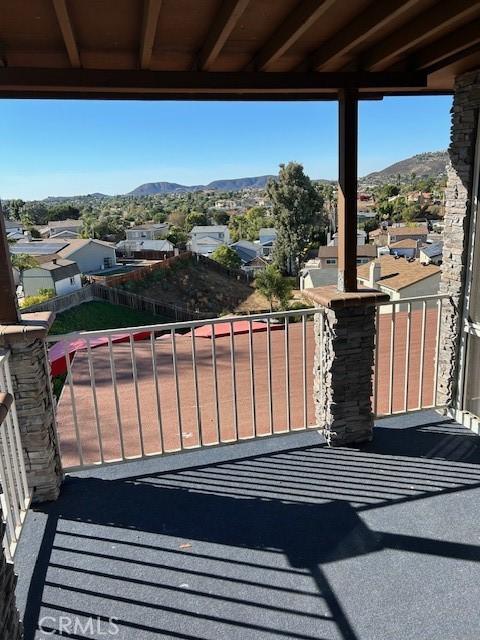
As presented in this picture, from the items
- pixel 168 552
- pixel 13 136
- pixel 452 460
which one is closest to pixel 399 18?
pixel 452 460

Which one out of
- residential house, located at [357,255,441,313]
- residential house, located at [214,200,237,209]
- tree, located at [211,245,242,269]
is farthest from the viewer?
residential house, located at [214,200,237,209]

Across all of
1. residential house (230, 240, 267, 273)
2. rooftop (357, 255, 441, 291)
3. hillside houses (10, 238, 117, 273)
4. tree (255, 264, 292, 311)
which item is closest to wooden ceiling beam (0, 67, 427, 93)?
rooftop (357, 255, 441, 291)

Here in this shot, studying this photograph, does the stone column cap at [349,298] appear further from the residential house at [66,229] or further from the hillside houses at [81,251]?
the residential house at [66,229]

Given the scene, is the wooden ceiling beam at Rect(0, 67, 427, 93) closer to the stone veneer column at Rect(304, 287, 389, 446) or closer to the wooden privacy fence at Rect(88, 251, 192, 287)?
the stone veneer column at Rect(304, 287, 389, 446)

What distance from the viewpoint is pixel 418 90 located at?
118 inches

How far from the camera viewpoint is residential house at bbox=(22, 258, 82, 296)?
1091 inches

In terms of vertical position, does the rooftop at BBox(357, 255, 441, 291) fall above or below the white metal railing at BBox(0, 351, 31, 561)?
below

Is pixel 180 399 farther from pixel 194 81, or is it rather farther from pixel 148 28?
pixel 148 28

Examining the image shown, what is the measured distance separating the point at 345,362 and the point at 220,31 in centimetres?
200

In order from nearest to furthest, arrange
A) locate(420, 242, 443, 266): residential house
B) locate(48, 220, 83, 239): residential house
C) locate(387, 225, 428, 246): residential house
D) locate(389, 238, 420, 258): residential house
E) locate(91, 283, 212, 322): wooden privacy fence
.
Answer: locate(420, 242, 443, 266): residential house, locate(91, 283, 212, 322): wooden privacy fence, locate(389, 238, 420, 258): residential house, locate(387, 225, 428, 246): residential house, locate(48, 220, 83, 239): residential house

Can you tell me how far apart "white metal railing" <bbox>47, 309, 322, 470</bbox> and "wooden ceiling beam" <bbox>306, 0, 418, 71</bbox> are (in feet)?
4.78

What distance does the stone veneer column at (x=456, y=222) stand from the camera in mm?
2889

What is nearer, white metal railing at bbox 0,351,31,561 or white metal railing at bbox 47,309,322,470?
white metal railing at bbox 0,351,31,561

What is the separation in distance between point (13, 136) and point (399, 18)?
330 feet
